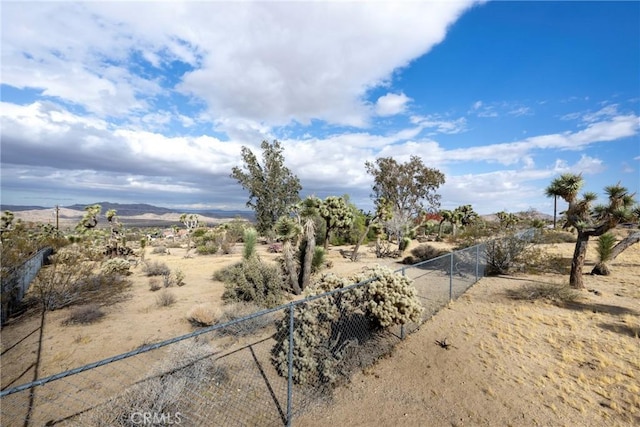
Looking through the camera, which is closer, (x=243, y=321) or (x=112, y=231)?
(x=243, y=321)

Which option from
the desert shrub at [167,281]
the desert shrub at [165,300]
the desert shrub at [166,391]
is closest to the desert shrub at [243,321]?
the desert shrub at [166,391]

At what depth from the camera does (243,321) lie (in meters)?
7.92

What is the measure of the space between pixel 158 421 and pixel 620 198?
15.8 metres

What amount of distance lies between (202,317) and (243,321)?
5.04 feet

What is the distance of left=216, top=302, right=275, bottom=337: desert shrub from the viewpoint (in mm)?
7988

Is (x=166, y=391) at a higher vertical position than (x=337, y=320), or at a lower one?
lower

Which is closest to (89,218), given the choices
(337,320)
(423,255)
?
(337,320)

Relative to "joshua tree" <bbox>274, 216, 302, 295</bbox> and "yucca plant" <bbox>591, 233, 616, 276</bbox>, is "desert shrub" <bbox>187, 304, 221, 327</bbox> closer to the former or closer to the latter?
"joshua tree" <bbox>274, 216, 302, 295</bbox>

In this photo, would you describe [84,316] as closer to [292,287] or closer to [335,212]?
[292,287]

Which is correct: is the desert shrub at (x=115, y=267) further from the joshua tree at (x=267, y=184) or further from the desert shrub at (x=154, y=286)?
the joshua tree at (x=267, y=184)

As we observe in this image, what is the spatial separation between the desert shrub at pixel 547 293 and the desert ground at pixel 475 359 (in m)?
0.14

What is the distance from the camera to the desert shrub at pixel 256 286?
10.5 meters

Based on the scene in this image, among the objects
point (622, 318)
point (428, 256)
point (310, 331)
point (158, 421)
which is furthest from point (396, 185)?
point (158, 421)

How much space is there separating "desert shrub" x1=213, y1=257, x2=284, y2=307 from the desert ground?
726mm
